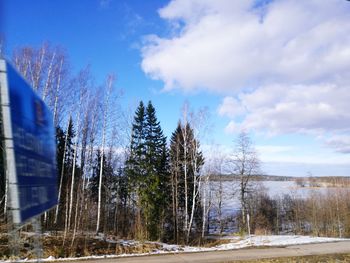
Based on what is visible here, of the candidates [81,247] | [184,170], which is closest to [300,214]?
[184,170]

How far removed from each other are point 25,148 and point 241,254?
1319 centimetres

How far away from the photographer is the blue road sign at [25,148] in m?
2.21

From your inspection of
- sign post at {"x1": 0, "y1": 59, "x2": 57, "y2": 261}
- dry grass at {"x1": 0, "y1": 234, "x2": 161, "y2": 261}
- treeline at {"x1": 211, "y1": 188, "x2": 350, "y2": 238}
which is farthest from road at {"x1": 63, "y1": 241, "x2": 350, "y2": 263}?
treeline at {"x1": 211, "y1": 188, "x2": 350, "y2": 238}

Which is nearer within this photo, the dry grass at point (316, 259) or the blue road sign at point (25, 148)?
the blue road sign at point (25, 148)

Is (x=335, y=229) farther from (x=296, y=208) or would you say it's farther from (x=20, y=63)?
(x=20, y=63)

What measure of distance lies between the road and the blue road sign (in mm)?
10561

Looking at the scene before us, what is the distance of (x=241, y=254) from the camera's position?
1412cm

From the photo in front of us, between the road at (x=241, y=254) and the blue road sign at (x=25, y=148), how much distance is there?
1056 cm

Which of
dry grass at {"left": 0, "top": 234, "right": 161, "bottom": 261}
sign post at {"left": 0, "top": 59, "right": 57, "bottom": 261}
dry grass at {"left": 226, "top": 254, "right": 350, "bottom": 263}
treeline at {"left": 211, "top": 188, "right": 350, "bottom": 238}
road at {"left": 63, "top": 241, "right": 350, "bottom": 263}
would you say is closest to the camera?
sign post at {"left": 0, "top": 59, "right": 57, "bottom": 261}

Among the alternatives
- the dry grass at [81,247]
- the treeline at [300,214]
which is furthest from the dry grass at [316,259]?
the treeline at [300,214]

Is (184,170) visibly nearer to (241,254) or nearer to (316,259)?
(241,254)

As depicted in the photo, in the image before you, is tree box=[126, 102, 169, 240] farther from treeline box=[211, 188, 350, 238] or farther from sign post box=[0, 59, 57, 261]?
sign post box=[0, 59, 57, 261]

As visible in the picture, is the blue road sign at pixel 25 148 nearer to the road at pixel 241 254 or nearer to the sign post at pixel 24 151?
the sign post at pixel 24 151

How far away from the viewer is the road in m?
12.8
